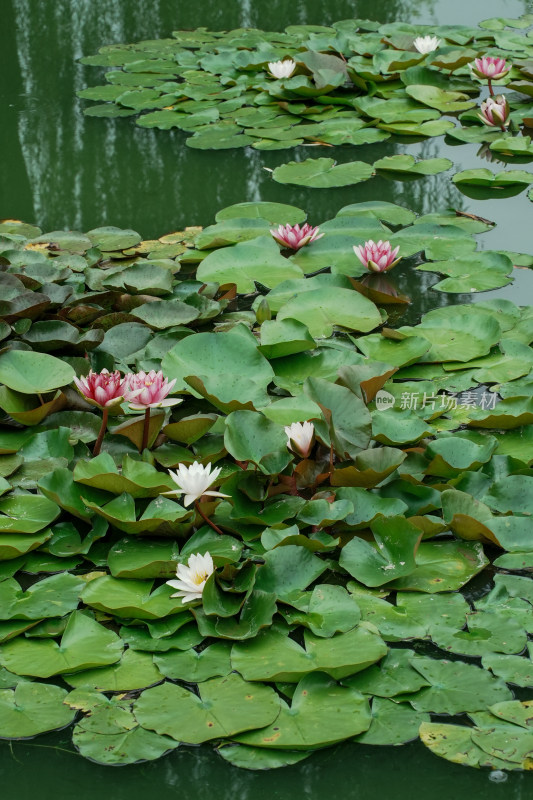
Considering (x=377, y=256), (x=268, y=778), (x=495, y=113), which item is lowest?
(x=268, y=778)

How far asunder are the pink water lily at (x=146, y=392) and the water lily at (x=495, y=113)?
2768 mm

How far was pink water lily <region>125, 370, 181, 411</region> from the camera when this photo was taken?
199 cm

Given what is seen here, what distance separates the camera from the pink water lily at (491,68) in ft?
14.6

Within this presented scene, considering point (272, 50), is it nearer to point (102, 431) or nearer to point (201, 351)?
point (201, 351)

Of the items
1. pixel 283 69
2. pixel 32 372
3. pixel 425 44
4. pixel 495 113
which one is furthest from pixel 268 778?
pixel 425 44

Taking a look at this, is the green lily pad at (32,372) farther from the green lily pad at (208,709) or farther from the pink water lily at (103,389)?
the green lily pad at (208,709)

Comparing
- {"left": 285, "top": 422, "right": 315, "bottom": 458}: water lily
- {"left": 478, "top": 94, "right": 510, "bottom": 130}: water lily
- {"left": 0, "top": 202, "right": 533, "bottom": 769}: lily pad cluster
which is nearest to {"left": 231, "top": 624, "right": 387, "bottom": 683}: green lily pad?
{"left": 0, "top": 202, "right": 533, "bottom": 769}: lily pad cluster

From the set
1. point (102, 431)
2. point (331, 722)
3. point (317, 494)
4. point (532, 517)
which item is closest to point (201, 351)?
point (102, 431)

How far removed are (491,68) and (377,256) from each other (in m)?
2.06

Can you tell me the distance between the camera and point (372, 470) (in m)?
1.96

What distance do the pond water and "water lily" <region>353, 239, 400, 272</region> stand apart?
12 cm

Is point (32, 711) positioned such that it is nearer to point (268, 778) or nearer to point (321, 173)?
point (268, 778)

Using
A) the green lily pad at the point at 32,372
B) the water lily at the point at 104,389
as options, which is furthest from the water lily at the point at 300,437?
the green lily pad at the point at 32,372

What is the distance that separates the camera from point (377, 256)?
292 cm
